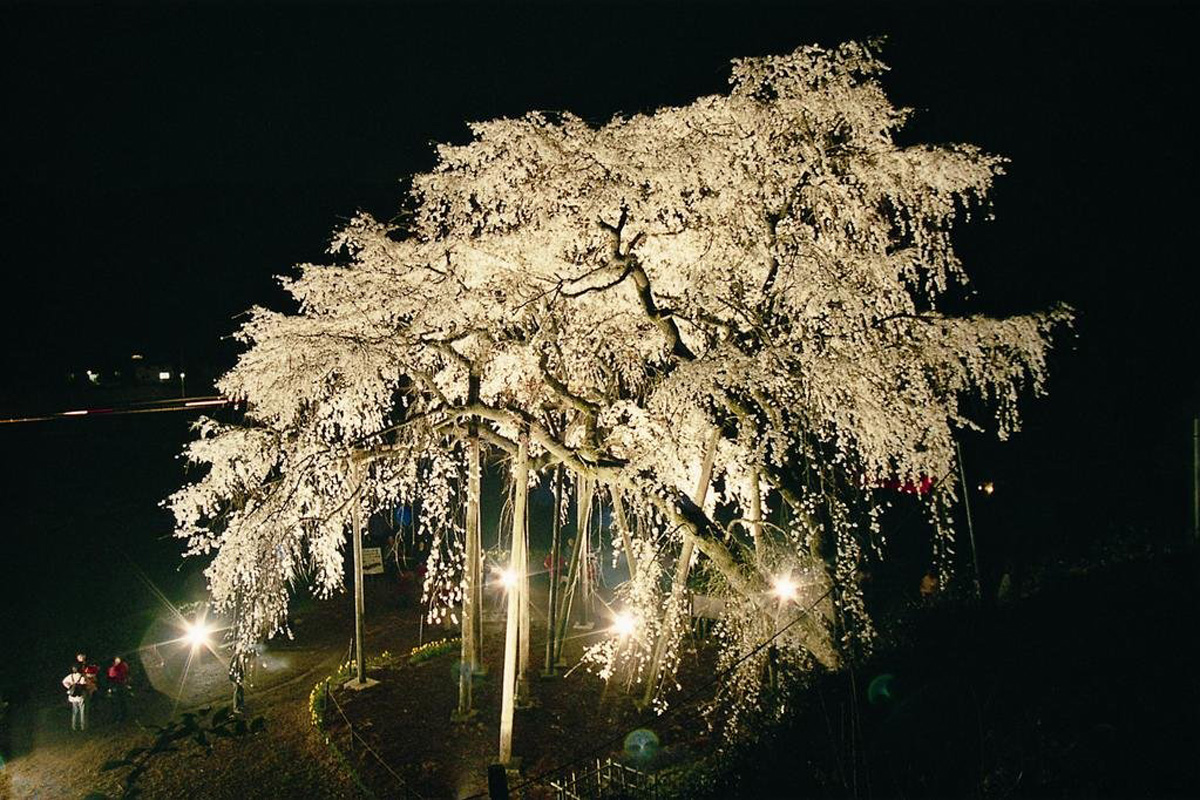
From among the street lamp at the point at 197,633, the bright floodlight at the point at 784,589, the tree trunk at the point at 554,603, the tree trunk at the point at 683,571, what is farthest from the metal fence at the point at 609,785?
the street lamp at the point at 197,633

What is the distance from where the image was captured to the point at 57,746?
1086cm

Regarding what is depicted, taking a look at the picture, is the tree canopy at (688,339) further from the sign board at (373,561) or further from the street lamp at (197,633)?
the sign board at (373,561)

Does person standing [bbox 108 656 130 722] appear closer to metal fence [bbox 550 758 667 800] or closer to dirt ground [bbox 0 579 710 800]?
dirt ground [bbox 0 579 710 800]

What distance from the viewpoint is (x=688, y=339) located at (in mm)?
8312

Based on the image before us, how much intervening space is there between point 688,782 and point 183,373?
4620cm

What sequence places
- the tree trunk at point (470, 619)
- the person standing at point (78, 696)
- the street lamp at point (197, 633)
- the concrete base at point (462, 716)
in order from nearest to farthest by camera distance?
1. the tree trunk at point (470, 619)
2. the concrete base at point (462, 716)
3. the person standing at point (78, 696)
4. the street lamp at point (197, 633)

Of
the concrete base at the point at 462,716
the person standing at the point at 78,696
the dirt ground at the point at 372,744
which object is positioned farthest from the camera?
the person standing at the point at 78,696

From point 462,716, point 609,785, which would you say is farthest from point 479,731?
point 609,785

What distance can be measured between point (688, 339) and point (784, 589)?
3.14 metres

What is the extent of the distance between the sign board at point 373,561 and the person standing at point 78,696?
627 cm

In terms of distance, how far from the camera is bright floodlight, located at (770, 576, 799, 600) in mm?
7105

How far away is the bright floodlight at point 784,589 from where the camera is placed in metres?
7.11

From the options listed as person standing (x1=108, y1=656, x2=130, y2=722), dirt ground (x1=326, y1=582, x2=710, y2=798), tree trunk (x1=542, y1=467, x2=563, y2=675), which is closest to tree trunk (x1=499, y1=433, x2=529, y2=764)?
dirt ground (x1=326, y1=582, x2=710, y2=798)

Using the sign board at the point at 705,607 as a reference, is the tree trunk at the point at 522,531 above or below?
above
